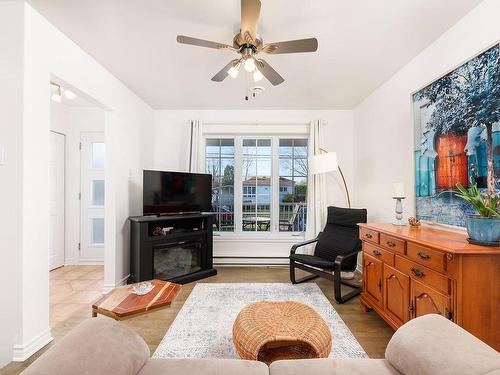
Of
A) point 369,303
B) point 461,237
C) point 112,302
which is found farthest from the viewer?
point 369,303

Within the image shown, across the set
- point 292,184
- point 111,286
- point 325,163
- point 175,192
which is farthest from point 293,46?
point 111,286

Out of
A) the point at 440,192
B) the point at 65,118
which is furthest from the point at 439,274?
the point at 65,118

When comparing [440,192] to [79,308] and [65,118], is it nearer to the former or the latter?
[79,308]

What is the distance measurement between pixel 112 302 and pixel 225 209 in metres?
2.86

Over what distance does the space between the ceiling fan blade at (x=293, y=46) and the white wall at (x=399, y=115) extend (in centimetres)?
122

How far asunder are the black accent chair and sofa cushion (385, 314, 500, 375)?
183cm

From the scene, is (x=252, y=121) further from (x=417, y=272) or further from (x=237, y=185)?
(x=417, y=272)

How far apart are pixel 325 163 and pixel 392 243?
1.55 meters

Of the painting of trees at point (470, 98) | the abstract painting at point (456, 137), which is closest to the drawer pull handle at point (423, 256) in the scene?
the abstract painting at point (456, 137)

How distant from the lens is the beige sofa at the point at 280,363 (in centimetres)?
86

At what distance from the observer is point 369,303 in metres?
2.57

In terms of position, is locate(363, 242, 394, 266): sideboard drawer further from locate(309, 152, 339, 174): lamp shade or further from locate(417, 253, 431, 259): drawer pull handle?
locate(309, 152, 339, 174): lamp shade

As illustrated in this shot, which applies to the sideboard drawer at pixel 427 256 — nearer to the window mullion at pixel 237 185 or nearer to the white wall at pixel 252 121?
the white wall at pixel 252 121

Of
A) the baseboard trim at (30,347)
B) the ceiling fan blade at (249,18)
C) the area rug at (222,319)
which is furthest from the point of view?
the area rug at (222,319)
